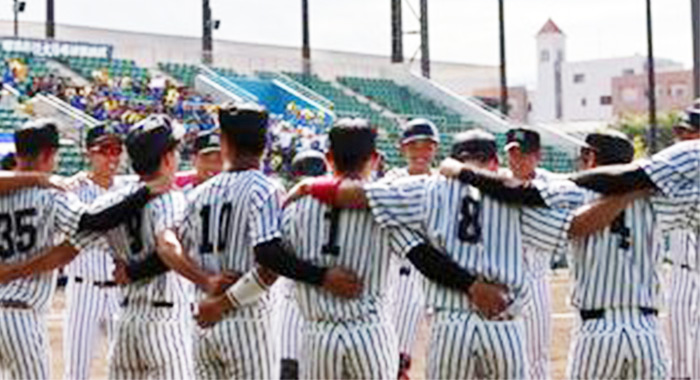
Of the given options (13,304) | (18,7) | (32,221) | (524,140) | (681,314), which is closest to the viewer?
→ (32,221)

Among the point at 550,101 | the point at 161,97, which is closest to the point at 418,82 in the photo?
the point at 161,97

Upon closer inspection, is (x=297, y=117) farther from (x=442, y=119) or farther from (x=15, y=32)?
(x=15, y=32)

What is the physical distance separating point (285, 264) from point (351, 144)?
686 mm

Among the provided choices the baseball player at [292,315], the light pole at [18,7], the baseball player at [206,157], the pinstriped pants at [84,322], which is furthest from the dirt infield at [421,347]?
the light pole at [18,7]

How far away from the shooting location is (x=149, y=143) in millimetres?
6750

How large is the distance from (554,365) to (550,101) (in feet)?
418

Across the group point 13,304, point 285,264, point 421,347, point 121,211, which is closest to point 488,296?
point 285,264

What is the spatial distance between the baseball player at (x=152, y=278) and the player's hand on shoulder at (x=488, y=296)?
1.48m

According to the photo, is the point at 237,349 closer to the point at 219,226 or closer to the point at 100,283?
the point at 219,226

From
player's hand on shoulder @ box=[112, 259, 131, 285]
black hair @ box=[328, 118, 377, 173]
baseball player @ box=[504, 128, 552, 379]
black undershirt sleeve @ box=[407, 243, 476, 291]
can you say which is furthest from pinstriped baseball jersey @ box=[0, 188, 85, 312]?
baseball player @ box=[504, 128, 552, 379]

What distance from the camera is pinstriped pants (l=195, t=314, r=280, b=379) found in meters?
6.54

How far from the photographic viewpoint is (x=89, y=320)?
32.9ft

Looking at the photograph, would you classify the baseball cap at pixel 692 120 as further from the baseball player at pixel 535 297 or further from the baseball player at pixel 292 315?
the baseball player at pixel 292 315

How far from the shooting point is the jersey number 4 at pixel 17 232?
290 inches
